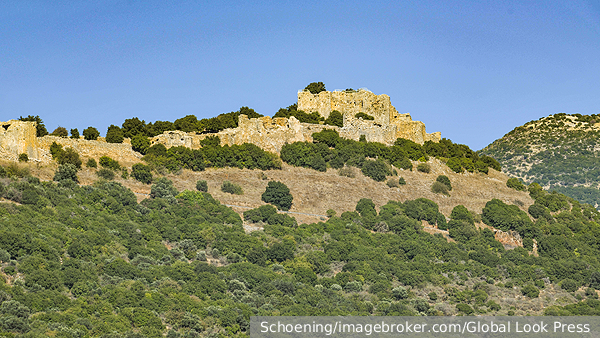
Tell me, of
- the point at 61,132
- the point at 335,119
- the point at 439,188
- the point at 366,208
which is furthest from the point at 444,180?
the point at 61,132

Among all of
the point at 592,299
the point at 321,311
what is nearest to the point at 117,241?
the point at 321,311

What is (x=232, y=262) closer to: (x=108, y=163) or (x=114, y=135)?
(x=108, y=163)

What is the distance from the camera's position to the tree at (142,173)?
4662 centimetres

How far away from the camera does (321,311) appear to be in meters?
35.3

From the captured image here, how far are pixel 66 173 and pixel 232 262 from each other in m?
11.0

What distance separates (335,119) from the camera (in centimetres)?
6112

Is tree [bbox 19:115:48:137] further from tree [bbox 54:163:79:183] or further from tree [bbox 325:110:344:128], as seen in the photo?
tree [bbox 325:110:344:128]

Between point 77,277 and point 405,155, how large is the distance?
30.9m

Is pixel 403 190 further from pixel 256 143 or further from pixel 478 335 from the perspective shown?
pixel 478 335

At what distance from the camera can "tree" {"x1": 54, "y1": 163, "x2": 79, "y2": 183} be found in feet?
142

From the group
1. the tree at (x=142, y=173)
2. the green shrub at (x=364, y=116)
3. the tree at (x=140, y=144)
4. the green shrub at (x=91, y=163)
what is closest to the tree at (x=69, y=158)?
the green shrub at (x=91, y=163)

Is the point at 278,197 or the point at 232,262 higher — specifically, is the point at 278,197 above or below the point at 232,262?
above

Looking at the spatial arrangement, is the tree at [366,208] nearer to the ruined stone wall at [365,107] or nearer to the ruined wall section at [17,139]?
the ruined stone wall at [365,107]

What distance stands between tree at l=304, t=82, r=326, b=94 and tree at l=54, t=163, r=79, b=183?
82.7 ft
